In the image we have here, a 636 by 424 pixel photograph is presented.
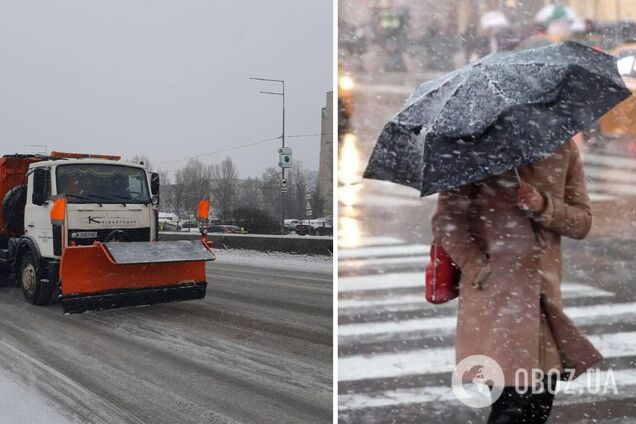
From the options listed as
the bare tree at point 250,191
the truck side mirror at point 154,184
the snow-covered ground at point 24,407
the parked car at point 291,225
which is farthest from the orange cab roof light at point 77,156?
the bare tree at point 250,191

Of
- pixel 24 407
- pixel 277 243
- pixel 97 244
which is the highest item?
pixel 97 244

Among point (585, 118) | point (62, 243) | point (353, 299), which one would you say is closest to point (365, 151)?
point (353, 299)

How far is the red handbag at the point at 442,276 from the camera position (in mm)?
2475

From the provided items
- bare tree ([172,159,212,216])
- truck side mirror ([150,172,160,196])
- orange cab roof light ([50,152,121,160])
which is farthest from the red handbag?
bare tree ([172,159,212,216])

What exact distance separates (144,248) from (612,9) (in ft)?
22.7

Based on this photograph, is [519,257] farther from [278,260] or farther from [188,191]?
[188,191]

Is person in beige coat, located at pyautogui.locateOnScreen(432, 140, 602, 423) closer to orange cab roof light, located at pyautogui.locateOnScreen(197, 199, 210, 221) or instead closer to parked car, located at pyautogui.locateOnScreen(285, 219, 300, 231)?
orange cab roof light, located at pyautogui.locateOnScreen(197, 199, 210, 221)

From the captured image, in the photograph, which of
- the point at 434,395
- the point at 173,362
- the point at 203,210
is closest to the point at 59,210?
the point at 203,210

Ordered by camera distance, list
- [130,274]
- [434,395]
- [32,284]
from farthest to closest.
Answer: [32,284], [130,274], [434,395]

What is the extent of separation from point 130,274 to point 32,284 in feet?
6.36

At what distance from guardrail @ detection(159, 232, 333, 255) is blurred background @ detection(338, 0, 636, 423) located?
13699 mm

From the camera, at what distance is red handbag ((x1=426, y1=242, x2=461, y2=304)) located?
2475mm

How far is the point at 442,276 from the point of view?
97.5 inches

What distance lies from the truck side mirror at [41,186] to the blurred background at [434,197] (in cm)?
709
